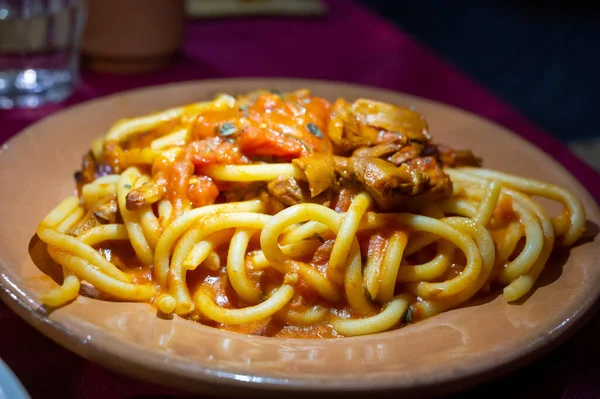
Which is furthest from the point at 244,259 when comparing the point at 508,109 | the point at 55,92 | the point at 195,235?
the point at 508,109

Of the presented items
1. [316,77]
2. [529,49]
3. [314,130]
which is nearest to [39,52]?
[316,77]

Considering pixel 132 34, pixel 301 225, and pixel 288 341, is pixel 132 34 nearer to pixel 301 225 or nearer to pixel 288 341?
pixel 301 225

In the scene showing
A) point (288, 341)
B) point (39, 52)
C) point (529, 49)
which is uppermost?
point (288, 341)

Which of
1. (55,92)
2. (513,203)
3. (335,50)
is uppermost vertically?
(513,203)

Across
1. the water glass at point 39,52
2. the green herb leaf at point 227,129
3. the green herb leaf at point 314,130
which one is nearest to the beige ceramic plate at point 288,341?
the green herb leaf at point 227,129

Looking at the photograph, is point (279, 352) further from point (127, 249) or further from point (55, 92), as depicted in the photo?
point (55, 92)

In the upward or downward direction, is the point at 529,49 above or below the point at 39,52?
below
